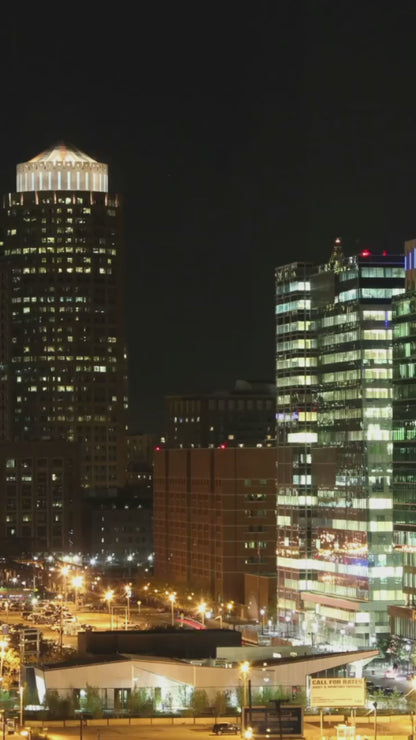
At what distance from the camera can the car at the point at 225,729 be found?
433 ft

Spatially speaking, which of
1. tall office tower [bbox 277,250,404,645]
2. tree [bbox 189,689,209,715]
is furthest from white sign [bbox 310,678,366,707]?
tall office tower [bbox 277,250,404,645]

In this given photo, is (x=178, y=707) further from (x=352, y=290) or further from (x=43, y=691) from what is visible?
(x=352, y=290)

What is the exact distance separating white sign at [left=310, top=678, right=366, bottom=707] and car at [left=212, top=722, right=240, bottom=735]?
4.92 m

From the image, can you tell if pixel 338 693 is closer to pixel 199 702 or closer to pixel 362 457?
pixel 199 702

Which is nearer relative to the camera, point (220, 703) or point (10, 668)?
point (220, 703)

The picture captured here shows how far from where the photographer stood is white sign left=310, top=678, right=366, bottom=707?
131750 millimetres

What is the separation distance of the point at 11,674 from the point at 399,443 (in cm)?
3816

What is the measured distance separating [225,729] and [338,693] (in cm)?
714

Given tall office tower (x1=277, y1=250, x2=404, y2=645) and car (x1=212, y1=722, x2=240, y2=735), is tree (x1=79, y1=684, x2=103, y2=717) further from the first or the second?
tall office tower (x1=277, y1=250, x2=404, y2=645)

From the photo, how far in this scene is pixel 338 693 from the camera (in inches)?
5212

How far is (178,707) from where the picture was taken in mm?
146125

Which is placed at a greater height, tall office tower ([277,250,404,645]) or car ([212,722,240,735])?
tall office tower ([277,250,404,645])

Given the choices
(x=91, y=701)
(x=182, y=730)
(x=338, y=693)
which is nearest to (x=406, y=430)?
(x=91, y=701)

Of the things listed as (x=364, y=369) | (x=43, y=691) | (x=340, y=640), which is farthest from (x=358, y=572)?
(x=43, y=691)
